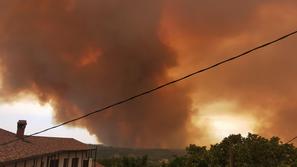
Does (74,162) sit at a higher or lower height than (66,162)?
higher

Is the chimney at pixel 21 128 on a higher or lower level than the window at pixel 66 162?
higher

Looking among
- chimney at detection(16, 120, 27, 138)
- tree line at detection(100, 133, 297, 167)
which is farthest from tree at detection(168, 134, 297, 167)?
chimney at detection(16, 120, 27, 138)

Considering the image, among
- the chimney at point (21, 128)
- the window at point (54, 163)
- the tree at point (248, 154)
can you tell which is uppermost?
the chimney at point (21, 128)

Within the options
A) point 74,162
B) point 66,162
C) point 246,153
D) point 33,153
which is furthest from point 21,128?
point 246,153

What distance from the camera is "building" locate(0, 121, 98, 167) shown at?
2956cm

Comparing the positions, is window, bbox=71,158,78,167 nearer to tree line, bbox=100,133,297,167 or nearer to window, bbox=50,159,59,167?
window, bbox=50,159,59,167

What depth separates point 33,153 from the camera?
1267 inches

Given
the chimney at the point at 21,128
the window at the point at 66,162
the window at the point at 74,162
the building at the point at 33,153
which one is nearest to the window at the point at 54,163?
the building at the point at 33,153

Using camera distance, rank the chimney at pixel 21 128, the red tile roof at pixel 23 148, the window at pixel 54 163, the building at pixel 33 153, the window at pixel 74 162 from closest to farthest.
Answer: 1. the red tile roof at pixel 23 148
2. the building at pixel 33 153
3. the window at pixel 54 163
4. the chimney at pixel 21 128
5. the window at pixel 74 162

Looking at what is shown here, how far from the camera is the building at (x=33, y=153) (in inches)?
1164

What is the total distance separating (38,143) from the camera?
1484 inches

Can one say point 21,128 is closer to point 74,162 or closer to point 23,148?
point 23,148

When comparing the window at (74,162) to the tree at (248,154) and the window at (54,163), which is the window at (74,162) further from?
the tree at (248,154)

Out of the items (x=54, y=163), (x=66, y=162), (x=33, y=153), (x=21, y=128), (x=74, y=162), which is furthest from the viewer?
(x=74, y=162)
